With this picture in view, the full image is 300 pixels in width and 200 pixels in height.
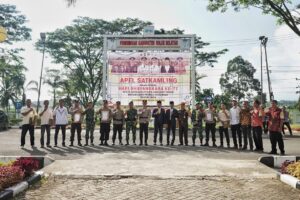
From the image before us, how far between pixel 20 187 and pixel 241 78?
6130 cm

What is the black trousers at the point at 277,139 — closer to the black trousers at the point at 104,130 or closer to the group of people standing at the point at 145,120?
the group of people standing at the point at 145,120

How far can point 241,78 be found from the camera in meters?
65.9

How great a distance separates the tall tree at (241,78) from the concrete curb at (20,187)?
193ft

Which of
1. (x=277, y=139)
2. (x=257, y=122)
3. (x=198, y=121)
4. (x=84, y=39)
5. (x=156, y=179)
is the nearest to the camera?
(x=156, y=179)

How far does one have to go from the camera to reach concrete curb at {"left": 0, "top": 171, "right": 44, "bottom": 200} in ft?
A: 22.2

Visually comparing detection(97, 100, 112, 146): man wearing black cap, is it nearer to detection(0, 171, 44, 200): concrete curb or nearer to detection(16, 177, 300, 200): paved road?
detection(0, 171, 44, 200): concrete curb

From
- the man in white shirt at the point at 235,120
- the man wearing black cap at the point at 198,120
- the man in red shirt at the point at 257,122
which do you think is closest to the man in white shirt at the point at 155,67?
the man wearing black cap at the point at 198,120

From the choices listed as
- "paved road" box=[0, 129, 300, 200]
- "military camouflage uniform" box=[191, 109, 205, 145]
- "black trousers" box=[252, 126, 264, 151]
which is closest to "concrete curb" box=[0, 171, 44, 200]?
"paved road" box=[0, 129, 300, 200]

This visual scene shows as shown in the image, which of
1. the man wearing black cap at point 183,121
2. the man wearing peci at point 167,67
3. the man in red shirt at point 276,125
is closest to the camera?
the man in red shirt at point 276,125

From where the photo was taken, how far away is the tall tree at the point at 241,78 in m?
65.7

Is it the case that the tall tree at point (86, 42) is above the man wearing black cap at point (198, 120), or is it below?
above

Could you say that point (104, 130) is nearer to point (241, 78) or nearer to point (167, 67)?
point (167, 67)

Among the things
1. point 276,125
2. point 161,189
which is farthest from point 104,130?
point 161,189

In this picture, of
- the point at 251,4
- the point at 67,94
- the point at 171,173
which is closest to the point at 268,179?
the point at 171,173
